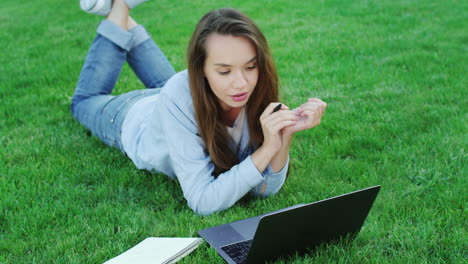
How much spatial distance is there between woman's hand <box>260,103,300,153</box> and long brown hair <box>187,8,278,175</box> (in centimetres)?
25

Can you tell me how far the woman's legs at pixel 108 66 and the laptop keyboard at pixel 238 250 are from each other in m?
1.77

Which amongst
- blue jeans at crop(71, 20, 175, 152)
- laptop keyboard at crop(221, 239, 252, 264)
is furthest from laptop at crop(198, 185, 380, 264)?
blue jeans at crop(71, 20, 175, 152)

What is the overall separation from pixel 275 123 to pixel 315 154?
45.2 inches

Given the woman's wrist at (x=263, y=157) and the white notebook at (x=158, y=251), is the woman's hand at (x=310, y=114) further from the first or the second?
the white notebook at (x=158, y=251)

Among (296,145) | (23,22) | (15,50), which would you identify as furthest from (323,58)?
(23,22)

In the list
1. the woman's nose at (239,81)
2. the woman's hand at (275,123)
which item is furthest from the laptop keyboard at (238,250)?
the woman's nose at (239,81)

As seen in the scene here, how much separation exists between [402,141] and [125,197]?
6.67ft

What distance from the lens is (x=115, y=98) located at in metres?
4.12

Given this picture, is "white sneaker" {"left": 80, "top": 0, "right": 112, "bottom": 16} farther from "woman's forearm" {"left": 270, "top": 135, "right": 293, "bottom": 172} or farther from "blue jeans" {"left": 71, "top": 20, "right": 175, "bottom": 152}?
"woman's forearm" {"left": 270, "top": 135, "right": 293, "bottom": 172}

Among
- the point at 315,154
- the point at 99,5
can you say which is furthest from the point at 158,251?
the point at 99,5

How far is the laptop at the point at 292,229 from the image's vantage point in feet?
6.89

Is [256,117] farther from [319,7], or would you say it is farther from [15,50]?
[319,7]

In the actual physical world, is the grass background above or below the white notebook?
below

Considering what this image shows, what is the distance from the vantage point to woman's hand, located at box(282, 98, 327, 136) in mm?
2670
